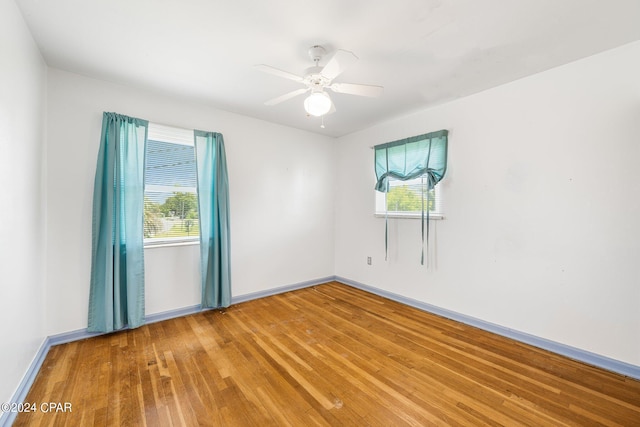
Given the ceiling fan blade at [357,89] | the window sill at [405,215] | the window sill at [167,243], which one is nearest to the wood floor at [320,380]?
→ the window sill at [167,243]

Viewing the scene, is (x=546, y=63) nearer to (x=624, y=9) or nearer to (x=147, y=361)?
(x=624, y=9)

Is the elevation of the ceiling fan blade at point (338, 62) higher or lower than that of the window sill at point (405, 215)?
higher

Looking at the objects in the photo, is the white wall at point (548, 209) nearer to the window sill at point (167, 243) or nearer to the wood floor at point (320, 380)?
the wood floor at point (320, 380)

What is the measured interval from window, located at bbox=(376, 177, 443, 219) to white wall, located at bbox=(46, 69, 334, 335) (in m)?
1.14

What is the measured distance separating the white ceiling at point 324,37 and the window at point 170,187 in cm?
58

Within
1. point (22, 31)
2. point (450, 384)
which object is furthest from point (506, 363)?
point (22, 31)

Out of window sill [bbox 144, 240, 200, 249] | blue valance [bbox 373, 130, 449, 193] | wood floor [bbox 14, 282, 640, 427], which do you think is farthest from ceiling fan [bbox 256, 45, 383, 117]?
window sill [bbox 144, 240, 200, 249]

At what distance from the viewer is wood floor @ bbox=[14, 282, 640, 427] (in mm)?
1618

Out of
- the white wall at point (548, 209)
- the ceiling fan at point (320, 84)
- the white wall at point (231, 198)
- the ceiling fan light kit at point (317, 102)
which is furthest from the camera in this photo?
the white wall at point (231, 198)

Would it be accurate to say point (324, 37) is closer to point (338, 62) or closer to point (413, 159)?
point (338, 62)

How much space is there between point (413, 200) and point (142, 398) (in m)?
3.25

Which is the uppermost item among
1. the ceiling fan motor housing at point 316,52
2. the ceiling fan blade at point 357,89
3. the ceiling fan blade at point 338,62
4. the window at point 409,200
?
the ceiling fan motor housing at point 316,52

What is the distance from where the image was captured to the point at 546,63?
2.26m

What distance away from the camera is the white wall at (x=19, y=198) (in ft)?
5.06
